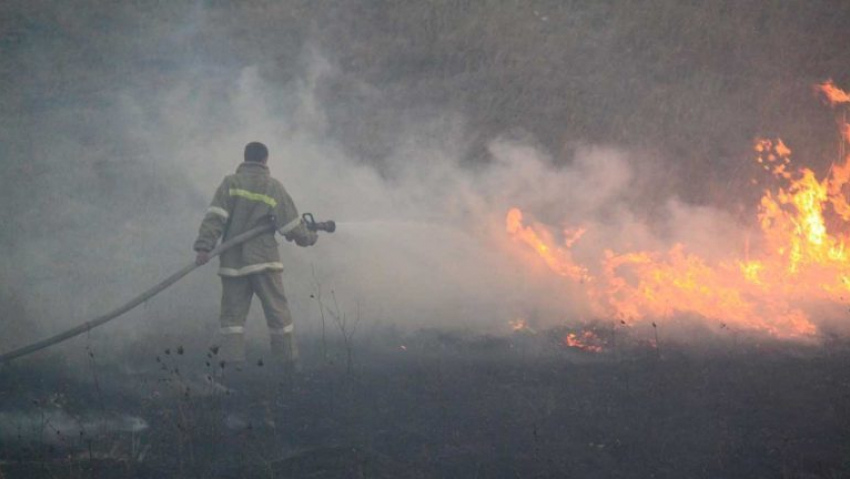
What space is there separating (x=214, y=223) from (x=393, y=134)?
7.74 m

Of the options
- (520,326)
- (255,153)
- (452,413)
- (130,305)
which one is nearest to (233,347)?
(130,305)

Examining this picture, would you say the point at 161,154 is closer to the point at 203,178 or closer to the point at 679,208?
the point at 203,178

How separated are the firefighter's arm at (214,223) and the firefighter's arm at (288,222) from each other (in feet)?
1.65

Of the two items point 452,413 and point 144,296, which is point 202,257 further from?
point 452,413

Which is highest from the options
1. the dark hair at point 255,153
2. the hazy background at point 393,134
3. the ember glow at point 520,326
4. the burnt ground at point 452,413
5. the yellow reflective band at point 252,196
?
the hazy background at point 393,134

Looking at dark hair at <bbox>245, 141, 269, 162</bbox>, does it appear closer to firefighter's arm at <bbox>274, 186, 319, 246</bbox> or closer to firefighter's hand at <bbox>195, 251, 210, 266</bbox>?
firefighter's arm at <bbox>274, 186, 319, 246</bbox>

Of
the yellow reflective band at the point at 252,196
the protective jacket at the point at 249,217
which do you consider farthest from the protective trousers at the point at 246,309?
the yellow reflective band at the point at 252,196

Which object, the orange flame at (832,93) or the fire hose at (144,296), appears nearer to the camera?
the fire hose at (144,296)

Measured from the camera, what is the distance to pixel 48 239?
37.0 ft

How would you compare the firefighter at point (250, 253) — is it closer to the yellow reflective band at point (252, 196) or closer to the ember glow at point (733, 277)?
the yellow reflective band at point (252, 196)

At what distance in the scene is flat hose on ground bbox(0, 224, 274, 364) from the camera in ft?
22.1

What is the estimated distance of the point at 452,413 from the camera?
6.71m

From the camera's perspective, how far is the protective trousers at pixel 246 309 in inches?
299

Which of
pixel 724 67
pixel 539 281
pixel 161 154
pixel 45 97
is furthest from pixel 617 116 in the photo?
pixel 45 97
